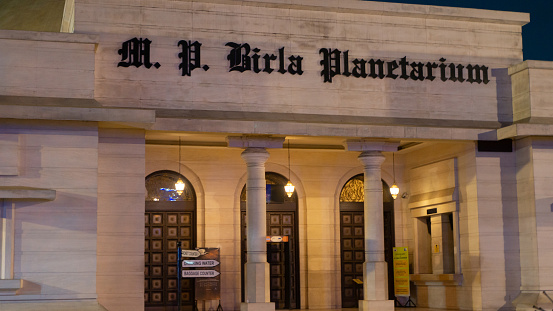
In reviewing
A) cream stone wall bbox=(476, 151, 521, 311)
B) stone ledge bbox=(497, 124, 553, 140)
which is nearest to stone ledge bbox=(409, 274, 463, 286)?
cream stone wall bbox=(476, 151, 521, 311)

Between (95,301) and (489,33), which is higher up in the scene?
(489,33)

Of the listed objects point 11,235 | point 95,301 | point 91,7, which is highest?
point 91,7

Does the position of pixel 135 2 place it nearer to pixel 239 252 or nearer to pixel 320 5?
pixel 320 5

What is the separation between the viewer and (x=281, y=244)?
27125 mm

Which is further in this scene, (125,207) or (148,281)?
(148,281)

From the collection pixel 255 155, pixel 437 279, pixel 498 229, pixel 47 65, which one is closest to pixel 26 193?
pixel 47 65

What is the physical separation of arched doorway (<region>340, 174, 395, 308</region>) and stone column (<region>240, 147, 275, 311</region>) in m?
5.40

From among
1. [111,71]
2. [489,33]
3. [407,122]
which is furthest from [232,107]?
[489,33]

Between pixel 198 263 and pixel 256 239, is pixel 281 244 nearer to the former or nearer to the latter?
pixel 198 263

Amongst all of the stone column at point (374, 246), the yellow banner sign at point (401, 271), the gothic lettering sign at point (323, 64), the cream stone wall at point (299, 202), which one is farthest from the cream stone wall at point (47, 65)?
the yellow banner sign at point (401, 271)

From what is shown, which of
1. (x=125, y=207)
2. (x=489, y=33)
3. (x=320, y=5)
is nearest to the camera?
(x=125, y=207)

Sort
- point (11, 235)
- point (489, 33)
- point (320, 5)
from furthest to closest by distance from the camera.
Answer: point (489, 33) < point (320, 5) < point (11, 235)

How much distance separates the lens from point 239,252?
86.6ft

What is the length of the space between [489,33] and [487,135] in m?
3.36
